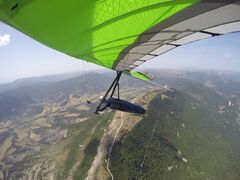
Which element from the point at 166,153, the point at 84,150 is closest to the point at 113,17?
the point at 84,150

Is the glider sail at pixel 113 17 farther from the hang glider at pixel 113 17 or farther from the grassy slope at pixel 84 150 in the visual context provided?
the grassy slope at pixel 84 150

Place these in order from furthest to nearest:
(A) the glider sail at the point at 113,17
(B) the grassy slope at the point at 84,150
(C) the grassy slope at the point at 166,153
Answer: (B) the grassy slope at the point at 84,150, (C) the grassy slope at the point at 166,153, (A) the glider sail at the point at 113,17

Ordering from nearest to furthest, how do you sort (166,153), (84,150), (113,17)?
1. (113,17)
2. (84,150)
3. (166,153)

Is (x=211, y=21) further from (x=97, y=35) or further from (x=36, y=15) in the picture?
(x=36, y=15)

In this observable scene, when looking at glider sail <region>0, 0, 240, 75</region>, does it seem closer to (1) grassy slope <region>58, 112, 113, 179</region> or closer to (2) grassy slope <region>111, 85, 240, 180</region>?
(2) grassy slope <region>111, 85, 240, 180</region>

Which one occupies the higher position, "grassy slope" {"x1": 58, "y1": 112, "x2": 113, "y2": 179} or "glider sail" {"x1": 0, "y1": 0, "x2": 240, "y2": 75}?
"glider sail" {"x1": 0, "y1": 0, "x2": 240, "y2": 75}

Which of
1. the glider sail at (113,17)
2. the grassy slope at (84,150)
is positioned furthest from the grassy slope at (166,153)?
the glider sail at (113,17)

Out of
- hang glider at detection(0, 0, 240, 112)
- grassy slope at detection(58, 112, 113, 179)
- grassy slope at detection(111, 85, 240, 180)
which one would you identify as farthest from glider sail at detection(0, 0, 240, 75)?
grassy slope at detection(58, 112, 113, 179)

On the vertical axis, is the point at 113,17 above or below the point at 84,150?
above

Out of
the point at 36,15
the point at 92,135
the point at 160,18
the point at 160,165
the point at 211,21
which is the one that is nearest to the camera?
the point at 36,15

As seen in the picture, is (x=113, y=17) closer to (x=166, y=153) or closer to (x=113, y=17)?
(x=113, y=17)

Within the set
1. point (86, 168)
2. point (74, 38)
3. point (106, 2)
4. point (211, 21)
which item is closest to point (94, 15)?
point (106, 2)
